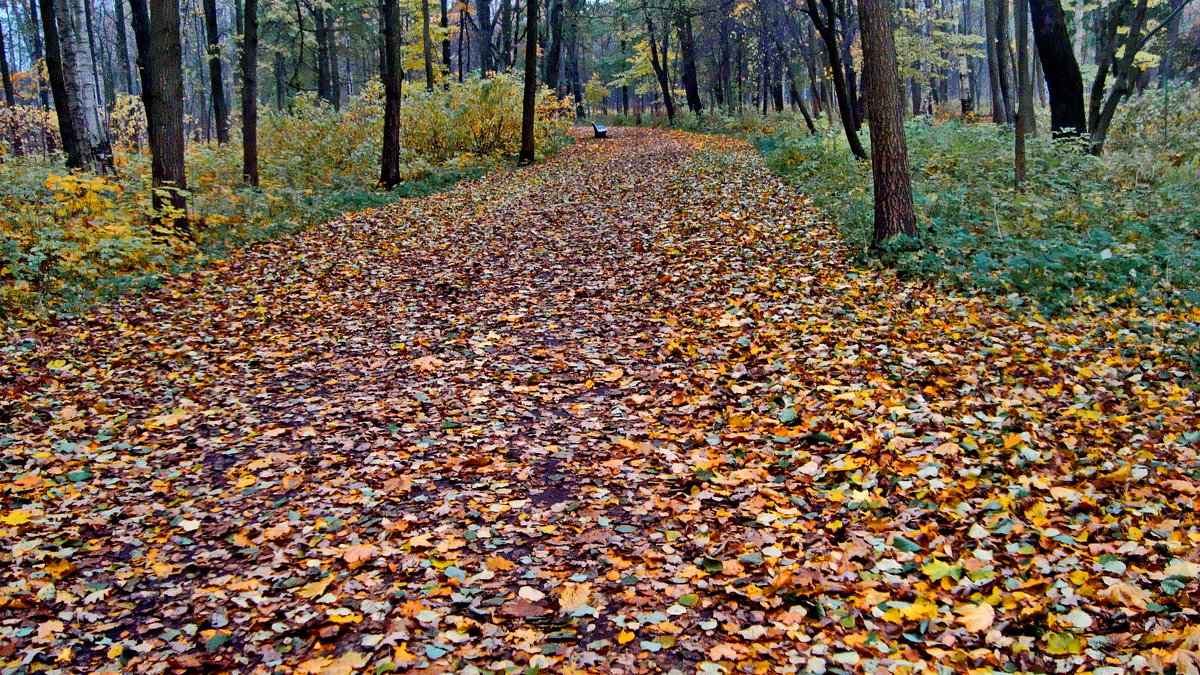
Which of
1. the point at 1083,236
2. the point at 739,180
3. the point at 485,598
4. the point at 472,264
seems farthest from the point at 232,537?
the point at 739,180

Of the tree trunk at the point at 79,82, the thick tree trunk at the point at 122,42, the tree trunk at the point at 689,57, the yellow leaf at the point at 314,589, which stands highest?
the thick tree trunk at the point at 122,42

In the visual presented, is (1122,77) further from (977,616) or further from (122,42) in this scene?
(122,42)

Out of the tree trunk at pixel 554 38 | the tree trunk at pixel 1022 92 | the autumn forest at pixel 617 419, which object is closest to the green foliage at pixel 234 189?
the autumn forest at pixel 617 419

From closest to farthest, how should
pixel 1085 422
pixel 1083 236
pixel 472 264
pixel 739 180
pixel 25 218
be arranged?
pixel 1085 422 → pixel 1083 236 → pixel 25 218 → pixel 472 264 → pixel 739 180

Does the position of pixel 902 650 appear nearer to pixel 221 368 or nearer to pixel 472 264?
pixel 221 368

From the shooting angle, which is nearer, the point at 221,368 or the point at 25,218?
the point at 221,368

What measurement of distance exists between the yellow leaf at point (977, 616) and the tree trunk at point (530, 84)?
748 inches

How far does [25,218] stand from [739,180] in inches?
474

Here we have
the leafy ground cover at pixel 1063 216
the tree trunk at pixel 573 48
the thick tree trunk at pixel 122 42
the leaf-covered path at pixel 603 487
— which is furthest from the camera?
the tree trunk at pixel 573 48

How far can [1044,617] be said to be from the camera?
10.6ft

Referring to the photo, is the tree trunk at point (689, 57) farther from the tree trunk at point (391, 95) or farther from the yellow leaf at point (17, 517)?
the yellow leaf at point (17, 517)

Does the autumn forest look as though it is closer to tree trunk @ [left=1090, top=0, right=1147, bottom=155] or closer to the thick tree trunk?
tree trunk @ [left=1090, top=0, right=1147, bottom=155]

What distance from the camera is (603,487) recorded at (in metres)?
4.67

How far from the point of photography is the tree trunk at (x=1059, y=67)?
1229cm
